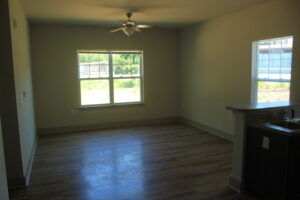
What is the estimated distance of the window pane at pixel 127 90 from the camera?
21.5 feet

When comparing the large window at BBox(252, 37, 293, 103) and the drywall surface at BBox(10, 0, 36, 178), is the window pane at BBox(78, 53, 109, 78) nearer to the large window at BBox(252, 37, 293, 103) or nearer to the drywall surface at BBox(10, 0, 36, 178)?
the drywall surface at BBox(10, 0, 36, 178)

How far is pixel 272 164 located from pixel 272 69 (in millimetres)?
2102

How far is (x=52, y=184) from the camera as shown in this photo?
3320 millimetres

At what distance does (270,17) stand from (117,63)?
375 cm

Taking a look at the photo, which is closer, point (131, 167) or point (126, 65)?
point (131, 167)

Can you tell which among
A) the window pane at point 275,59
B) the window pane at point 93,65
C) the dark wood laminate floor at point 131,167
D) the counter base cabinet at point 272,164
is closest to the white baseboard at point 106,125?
the dark wood laminate floor at point 131,167

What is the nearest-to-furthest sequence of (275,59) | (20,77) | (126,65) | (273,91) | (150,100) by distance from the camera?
(20,77)
(275,59)
(273,91)
(126,65)
(150,100)

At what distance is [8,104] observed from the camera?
3.00 m

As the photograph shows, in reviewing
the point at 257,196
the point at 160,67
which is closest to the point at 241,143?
the point at 257,196

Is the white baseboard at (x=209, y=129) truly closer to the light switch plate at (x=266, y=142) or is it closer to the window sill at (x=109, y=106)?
the window sill at (x=109, y=106)

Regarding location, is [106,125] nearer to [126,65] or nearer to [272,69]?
[126,65]

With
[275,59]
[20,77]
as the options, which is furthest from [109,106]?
[275,59]

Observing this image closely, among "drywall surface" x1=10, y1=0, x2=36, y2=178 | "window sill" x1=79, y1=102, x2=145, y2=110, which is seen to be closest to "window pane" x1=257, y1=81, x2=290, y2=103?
"window sill" x1=79, y1=102, x2=145, y2=110

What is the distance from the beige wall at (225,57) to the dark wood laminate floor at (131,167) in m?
0.77
